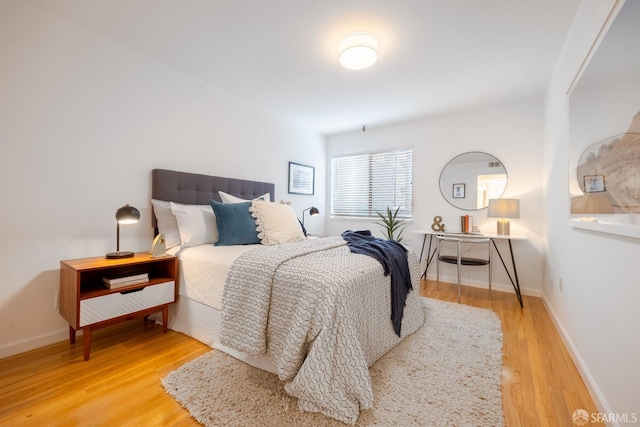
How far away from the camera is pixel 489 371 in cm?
169

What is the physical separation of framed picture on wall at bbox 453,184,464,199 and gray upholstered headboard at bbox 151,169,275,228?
2794 mm

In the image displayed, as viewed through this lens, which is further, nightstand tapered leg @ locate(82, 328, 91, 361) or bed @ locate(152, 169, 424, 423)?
nightstand tapered leg @ locate(82, 328, 91, 361)

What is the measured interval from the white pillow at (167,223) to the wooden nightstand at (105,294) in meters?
0.21

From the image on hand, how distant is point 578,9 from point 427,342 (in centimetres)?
257

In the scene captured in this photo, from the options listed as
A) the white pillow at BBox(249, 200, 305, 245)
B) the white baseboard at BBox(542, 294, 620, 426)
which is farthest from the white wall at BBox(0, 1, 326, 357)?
the white baseboard at BBox(542, 294, 620, 426)

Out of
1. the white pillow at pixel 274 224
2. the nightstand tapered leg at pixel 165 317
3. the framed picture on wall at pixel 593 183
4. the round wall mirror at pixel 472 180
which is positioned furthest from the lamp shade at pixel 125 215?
the round wall mirror at pixel 472 180

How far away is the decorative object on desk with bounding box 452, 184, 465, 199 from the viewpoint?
148 inches

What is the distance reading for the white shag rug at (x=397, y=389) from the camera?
4.27 feet

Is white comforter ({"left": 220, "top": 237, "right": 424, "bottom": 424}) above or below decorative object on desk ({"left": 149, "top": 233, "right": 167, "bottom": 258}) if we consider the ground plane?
below

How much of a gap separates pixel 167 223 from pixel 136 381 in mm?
1305

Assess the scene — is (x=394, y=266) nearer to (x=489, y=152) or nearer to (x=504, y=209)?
(x=504, y=209)

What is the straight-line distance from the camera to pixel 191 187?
A: 283 centimetres

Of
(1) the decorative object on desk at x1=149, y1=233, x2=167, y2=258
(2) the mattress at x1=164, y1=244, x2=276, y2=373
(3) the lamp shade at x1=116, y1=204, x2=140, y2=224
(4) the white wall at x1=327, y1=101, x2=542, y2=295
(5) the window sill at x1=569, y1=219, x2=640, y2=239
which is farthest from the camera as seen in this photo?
(4) the white wall at x1=327, y1=101, x2=542, y2=295

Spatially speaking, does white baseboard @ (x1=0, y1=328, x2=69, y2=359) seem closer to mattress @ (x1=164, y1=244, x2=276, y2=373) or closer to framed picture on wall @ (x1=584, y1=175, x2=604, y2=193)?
mattress @ (x1=164, y1=244, x2=276, y2=373)
